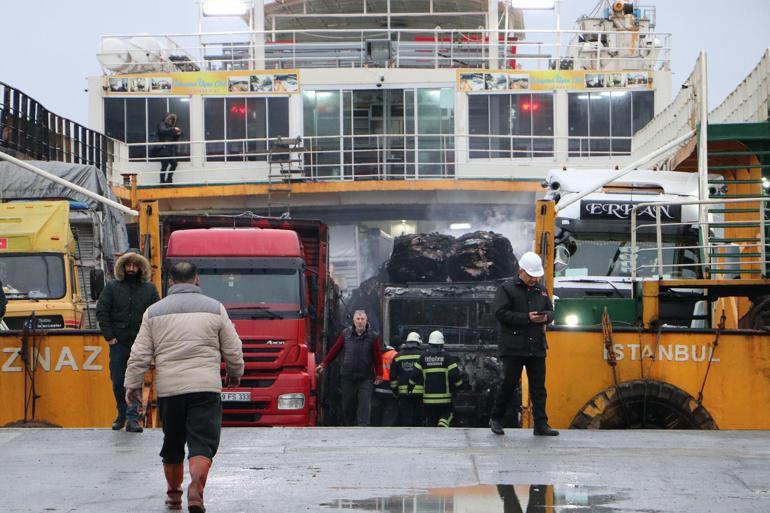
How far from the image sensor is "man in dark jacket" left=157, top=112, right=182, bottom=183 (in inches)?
1515

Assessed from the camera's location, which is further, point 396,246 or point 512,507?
point 396,246

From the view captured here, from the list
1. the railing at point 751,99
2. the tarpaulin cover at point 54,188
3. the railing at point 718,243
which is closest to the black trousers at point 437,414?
the railing at point 718,243

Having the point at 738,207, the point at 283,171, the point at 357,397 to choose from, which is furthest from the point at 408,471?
the point at 283,171

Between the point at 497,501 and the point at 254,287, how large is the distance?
29.0 feet

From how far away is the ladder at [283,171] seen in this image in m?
36.9

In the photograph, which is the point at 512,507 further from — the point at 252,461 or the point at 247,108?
the point at 247,108

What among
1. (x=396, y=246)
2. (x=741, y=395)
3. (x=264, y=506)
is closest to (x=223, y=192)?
(x=396, y=246)

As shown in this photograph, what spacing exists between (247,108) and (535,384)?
91.2ft

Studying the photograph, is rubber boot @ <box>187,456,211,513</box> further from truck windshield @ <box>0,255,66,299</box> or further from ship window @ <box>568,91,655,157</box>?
ship window @ <box>568,91,655,157</box>

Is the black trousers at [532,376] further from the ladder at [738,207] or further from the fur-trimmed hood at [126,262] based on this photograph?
the ladder at [738,207]

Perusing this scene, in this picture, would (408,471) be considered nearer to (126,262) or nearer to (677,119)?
(126,262)

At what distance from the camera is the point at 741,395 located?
15391 mm

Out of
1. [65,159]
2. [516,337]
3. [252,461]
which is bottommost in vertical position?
[252,461]

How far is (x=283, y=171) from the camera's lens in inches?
1476
